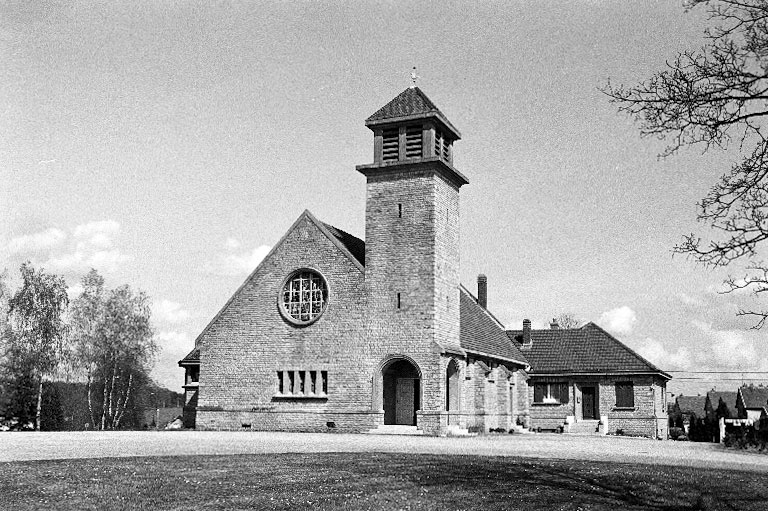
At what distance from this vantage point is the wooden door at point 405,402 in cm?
3919

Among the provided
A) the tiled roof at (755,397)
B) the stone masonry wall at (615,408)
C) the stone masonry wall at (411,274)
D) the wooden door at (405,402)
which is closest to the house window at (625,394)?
the stone masonry wall at (615,408)

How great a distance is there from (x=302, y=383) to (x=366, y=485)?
1003 inches

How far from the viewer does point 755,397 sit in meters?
104

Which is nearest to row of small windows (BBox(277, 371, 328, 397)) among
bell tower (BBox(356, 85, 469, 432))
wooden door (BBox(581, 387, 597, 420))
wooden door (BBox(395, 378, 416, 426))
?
bell tower (BBox(356, 85, 469, 432))

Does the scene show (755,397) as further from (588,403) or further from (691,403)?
(588,403)

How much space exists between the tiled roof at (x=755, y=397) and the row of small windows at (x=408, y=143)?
78.5m

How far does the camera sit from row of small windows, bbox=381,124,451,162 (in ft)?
127

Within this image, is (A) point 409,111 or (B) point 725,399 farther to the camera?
(B) point 725,399

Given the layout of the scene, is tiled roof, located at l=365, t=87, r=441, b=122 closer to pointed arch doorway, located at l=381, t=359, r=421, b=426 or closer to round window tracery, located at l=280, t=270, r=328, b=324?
round window tracery, located at l=280, t=270, r=328, b=324

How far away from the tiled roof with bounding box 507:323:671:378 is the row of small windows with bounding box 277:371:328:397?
17.4m

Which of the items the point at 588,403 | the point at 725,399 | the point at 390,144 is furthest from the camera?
the point at 725,399

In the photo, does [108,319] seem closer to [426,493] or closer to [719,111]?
[426,493]

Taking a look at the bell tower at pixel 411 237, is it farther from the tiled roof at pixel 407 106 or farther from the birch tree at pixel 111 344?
the birch tree at pixel 111 344

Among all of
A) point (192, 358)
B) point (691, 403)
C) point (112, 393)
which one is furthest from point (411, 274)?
point (691, 403)
